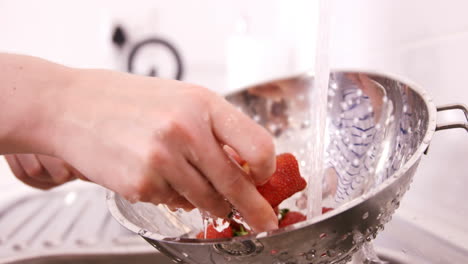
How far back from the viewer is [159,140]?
275 millimetres

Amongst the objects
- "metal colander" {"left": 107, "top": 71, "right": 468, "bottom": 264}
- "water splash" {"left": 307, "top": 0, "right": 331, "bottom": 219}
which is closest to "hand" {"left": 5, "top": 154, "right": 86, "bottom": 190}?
"metal colander" {"left": 107, "top": 71, "right": 468, "bottom": 264}

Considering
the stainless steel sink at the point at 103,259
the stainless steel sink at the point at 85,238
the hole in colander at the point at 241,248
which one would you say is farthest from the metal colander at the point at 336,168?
the stainless steel sink at the point at 103,259

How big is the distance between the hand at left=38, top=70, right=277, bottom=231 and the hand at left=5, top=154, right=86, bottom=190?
22cm

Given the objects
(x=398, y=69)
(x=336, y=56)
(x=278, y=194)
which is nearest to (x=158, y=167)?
(x=278, y=194)

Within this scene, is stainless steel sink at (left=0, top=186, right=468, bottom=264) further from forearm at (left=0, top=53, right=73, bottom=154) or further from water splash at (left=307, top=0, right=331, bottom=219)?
forearm at (left=0, top=53, right=73, bottom=154)

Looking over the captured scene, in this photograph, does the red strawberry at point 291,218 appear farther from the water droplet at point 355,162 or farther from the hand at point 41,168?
the hand at point 41,168

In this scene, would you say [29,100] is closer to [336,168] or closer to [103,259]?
[336,168]

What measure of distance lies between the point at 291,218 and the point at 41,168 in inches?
11.5

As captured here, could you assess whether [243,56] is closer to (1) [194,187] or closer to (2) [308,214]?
(2) [308,214]

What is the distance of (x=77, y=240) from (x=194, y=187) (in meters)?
0.50

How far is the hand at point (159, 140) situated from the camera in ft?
0.92

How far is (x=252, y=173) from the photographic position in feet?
1.01

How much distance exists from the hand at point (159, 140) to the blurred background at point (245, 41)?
365 millimetres

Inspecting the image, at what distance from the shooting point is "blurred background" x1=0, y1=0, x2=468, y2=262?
23.4 inches
